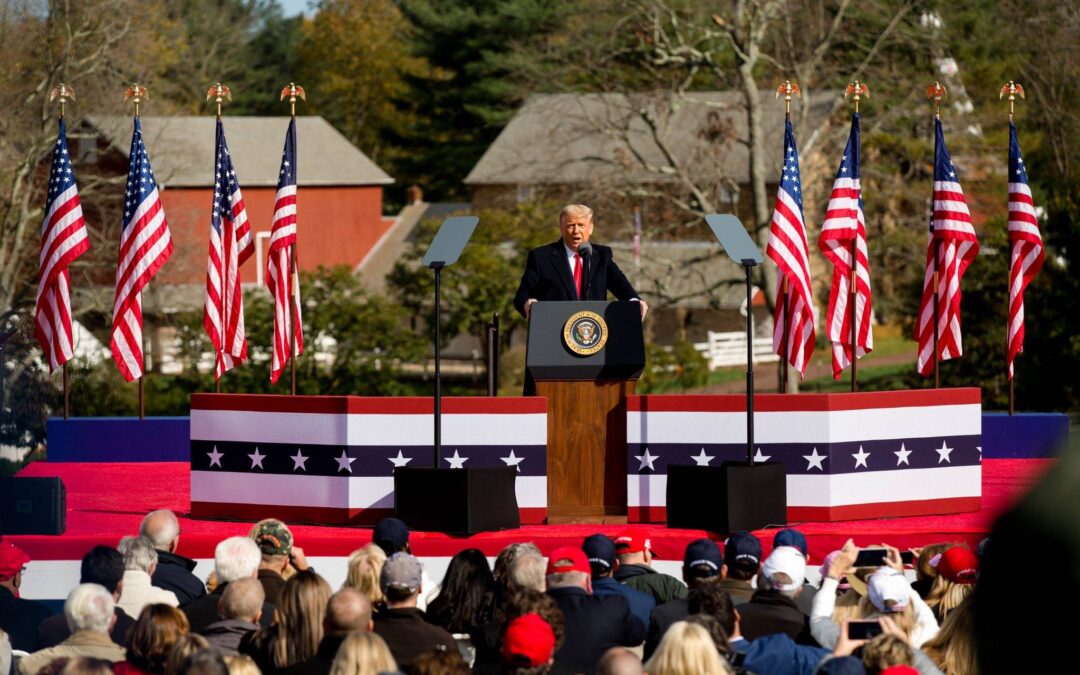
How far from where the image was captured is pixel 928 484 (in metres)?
11.4

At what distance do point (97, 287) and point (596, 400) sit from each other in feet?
98.1

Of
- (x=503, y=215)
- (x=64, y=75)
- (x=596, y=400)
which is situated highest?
(x=64, y=75)

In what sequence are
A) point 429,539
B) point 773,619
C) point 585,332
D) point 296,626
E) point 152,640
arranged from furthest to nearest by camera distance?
point 585,332
point 429,539
point 773,619
point 296,626
point 152,640

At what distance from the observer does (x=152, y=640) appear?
18.1ft

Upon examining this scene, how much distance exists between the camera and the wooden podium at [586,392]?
10.6 m

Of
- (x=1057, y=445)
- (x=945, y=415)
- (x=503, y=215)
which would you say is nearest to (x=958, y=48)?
(x=503, y=215)

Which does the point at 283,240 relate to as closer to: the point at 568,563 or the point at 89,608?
the point at 568,563

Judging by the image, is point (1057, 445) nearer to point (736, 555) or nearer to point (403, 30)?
point (736, 555)

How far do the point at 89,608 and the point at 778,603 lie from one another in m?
2.72

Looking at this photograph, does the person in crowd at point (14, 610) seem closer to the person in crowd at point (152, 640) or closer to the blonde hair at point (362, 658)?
the person in crowd at point (152, 640)

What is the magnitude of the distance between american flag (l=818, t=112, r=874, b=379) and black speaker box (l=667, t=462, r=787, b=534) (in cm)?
389

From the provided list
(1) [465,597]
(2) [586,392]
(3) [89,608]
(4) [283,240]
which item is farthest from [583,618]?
(4) [283,240]

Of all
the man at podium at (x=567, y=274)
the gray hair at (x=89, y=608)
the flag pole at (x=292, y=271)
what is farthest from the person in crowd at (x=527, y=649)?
the flag pole at (x=292, y=271)

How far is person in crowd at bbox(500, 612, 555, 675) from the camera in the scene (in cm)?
496
